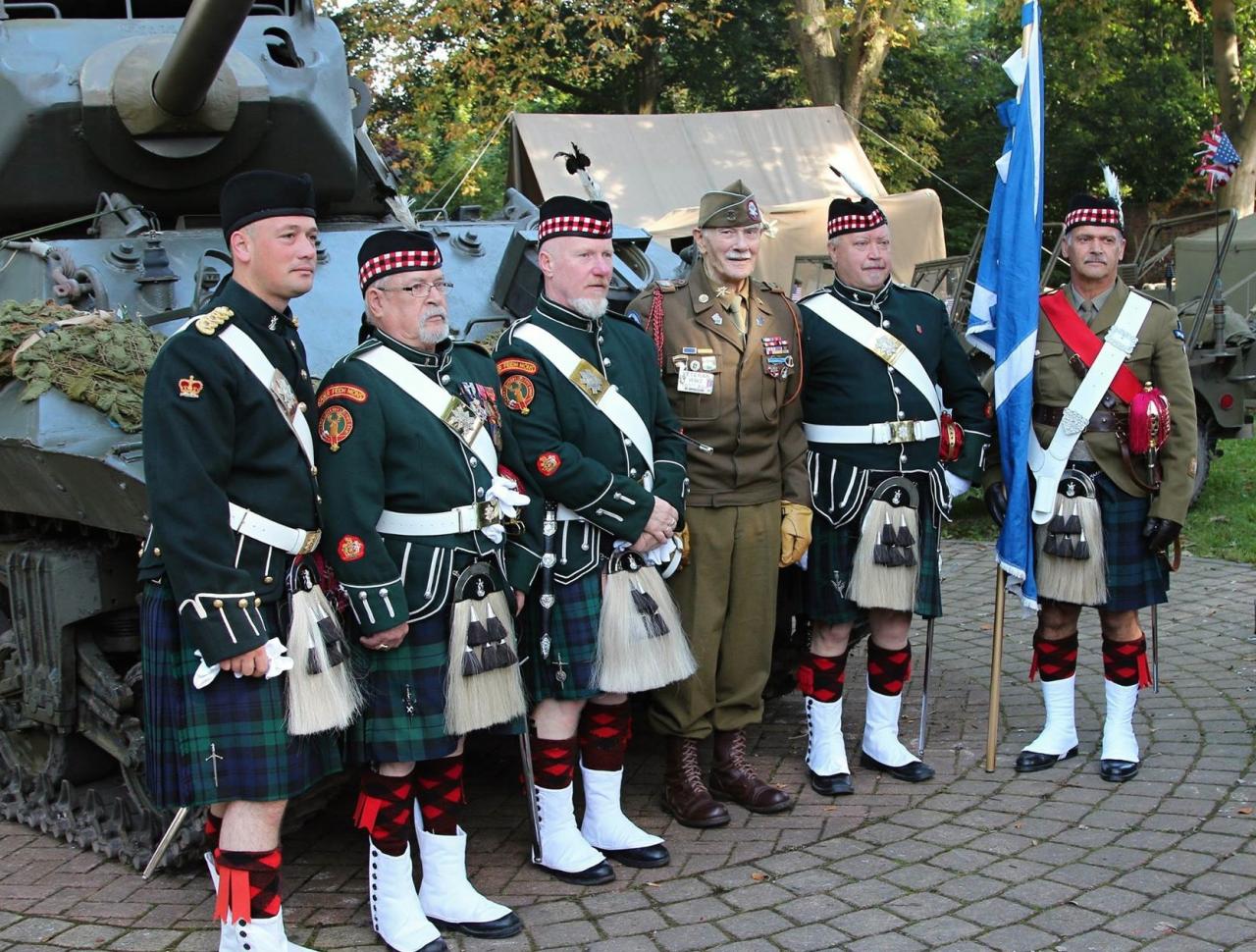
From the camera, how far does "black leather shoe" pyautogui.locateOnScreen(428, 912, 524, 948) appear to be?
4270 mm

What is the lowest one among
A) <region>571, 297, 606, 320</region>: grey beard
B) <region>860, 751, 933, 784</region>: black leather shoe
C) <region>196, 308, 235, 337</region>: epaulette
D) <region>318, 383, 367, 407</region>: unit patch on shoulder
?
<region>860, 751, 933, 784</region>: black leather shoe

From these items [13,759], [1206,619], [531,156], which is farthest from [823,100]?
[13,759]

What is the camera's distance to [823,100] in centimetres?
2083

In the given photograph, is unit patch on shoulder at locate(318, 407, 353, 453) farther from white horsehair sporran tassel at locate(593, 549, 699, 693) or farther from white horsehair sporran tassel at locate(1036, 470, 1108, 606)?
white horsehair sporran tassel at locate(1036, 470, 1108, 606)

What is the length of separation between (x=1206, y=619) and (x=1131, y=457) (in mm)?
3013

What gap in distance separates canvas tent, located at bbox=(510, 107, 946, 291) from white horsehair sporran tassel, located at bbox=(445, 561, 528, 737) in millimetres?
12861

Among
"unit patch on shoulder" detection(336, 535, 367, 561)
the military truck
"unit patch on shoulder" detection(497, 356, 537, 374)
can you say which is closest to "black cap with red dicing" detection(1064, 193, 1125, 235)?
"unit patch on shoulder" detection(497, 356, 537, 374)

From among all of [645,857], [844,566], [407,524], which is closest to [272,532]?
[407,524]

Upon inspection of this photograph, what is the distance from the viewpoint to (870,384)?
5297mm

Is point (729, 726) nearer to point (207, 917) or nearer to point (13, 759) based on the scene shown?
point (207, 917)

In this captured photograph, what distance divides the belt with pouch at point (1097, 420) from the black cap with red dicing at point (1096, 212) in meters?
0.68

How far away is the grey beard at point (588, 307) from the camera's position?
15.3 ft

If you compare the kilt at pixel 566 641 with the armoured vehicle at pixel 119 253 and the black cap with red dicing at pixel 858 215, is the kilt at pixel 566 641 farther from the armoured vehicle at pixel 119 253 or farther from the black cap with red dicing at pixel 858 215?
the black cap with red dicing at pixel 858 215

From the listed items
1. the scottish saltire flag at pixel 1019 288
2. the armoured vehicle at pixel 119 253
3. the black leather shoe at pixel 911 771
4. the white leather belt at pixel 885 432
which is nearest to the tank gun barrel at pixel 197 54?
the armoured vehicle at pixel 119 253
